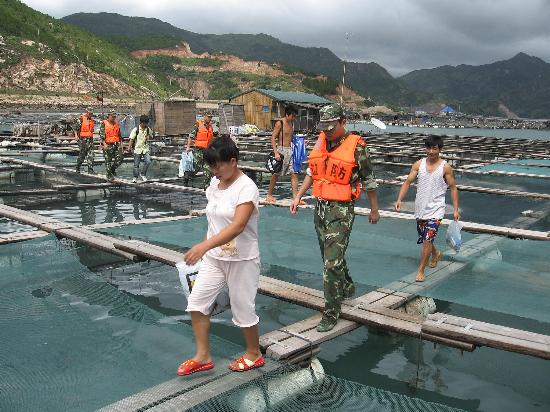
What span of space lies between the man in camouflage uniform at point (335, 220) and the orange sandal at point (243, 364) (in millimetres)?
751

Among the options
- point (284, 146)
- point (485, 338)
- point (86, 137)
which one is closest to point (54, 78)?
point (86, 137)

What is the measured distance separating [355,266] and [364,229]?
1.96 m

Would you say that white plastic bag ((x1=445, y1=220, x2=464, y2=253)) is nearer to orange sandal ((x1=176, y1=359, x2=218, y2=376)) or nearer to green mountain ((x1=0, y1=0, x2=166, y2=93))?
orange sandal ((x1=176, y1=359, x2=218, y2=376))

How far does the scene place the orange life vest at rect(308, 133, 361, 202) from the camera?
13.8 feet

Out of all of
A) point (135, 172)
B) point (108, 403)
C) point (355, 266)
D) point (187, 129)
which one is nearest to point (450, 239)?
point (355, 266)

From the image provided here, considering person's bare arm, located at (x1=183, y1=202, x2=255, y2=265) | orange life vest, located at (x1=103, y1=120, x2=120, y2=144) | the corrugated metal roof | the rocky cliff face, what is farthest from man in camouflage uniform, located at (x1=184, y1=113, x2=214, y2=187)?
the rocky cliff face

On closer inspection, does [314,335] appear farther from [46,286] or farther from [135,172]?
[135,172]

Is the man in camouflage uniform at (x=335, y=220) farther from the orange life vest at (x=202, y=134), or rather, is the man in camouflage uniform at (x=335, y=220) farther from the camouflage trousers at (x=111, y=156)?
the camouflage trousers at (x=111, y=156)

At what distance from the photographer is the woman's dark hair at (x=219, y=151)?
337 cm

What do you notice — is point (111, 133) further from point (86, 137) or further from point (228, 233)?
point (228, 233)

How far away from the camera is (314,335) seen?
4.16m

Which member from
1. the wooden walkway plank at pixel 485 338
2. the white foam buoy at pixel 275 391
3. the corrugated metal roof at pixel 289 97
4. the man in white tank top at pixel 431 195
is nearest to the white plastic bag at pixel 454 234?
the man in white tank top at pixel 431 195

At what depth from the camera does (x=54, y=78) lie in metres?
78.4

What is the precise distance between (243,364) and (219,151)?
4.94ft
